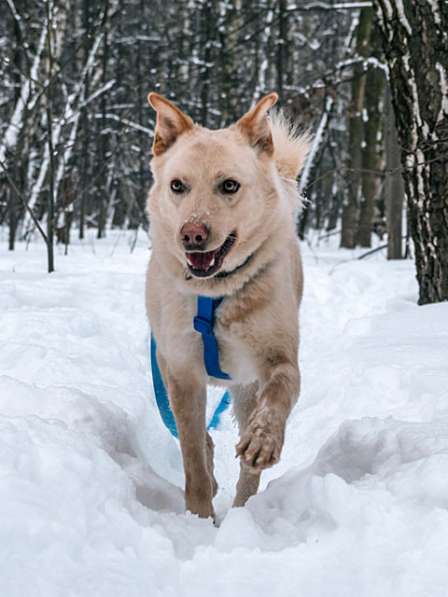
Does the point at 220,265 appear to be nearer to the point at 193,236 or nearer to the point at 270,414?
the point at 193,236

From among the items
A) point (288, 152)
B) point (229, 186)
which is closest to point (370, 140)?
point (288, 152)

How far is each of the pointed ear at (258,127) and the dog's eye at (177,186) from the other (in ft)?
1.56

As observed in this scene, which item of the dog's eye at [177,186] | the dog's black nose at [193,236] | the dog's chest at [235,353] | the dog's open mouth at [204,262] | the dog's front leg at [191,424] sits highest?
the dog's eye at [177,186]

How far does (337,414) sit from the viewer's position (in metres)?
3.79

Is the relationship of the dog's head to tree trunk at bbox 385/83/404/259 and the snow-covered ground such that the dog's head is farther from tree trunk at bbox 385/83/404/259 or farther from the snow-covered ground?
tree trunk at bbox 385/83/404/259

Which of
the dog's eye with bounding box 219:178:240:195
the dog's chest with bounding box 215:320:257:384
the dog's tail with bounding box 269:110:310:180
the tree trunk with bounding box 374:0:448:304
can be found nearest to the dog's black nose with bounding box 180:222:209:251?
the dog's eye with bounding box 219:178:240:195

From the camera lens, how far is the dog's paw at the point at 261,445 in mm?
2234

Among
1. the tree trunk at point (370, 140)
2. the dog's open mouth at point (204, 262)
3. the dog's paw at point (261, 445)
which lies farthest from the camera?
the tree trunk at point (370, 140)

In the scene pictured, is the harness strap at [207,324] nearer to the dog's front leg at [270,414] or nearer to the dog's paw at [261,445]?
the dog's front leg at [270,414]

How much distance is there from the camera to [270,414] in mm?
2424

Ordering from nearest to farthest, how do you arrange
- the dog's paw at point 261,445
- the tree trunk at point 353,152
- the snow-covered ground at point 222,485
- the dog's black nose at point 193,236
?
the snow-covered ground at point 222,485, the dog's paw at point 261,445, the dog's black nose at point 193,236, the tree trunk at point 353,152

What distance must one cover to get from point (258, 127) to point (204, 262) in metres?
0.82

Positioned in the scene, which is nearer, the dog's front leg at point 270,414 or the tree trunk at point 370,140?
the dog's front leg at point 270,414

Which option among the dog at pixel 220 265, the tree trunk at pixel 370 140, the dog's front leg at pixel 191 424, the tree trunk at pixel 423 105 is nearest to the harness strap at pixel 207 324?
the dog at pixel 220 265
